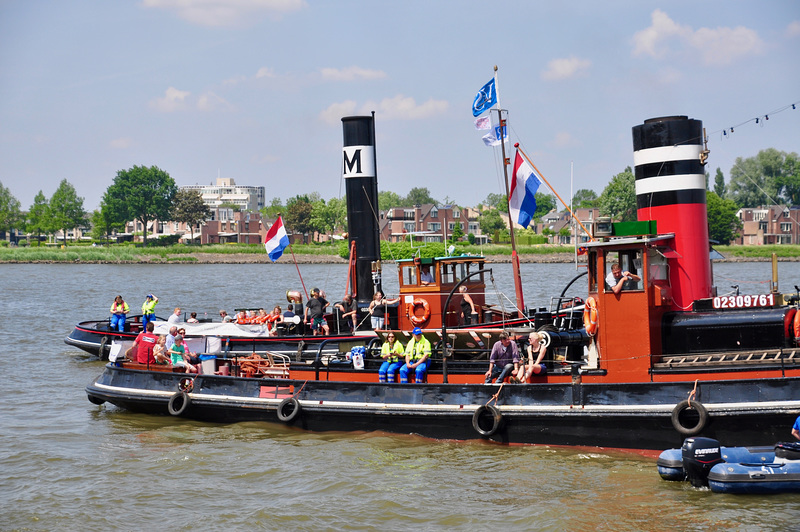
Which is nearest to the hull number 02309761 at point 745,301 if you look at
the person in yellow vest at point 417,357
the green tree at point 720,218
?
the person in yellow vest at point 417,357

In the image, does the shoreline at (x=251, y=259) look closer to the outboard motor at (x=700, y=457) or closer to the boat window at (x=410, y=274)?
the boat window at (x=410, y=274)

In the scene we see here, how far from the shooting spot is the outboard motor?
37.0ft

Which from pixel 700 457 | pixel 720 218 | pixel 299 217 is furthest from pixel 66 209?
pixel 700 457

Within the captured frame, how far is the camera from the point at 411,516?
11.6 m

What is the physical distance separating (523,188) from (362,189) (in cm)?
545

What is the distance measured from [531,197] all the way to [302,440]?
24.0 ft

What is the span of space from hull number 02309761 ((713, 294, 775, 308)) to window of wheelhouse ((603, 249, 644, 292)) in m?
1.28

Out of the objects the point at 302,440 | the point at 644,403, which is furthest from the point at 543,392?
the point at 302,440

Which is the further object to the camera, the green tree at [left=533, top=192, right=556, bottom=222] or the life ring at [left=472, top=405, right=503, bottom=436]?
the green tree at [left=533, top=192, right=556, bottom=222]

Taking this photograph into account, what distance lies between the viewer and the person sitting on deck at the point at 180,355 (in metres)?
17.3

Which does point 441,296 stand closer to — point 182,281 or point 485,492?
point 485,492

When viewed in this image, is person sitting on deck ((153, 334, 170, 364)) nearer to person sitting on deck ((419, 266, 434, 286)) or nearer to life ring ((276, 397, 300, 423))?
life ring ((276, 397, 300, 423))

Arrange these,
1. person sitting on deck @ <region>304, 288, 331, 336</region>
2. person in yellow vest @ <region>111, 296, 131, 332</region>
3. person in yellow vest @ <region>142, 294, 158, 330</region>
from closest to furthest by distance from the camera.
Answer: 1. person sitting on deck @ <region>304, 288, 331, 336</region>
2. person in yellow vest @ <region>142, 294, 158, 330</region>
3. person in yellow vest @ <region>111, 296, 131, 332</region>

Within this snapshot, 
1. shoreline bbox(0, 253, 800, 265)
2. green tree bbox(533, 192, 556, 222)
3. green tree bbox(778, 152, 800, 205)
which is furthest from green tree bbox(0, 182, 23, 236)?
green tree bbox(778, 152, 800, 205)
